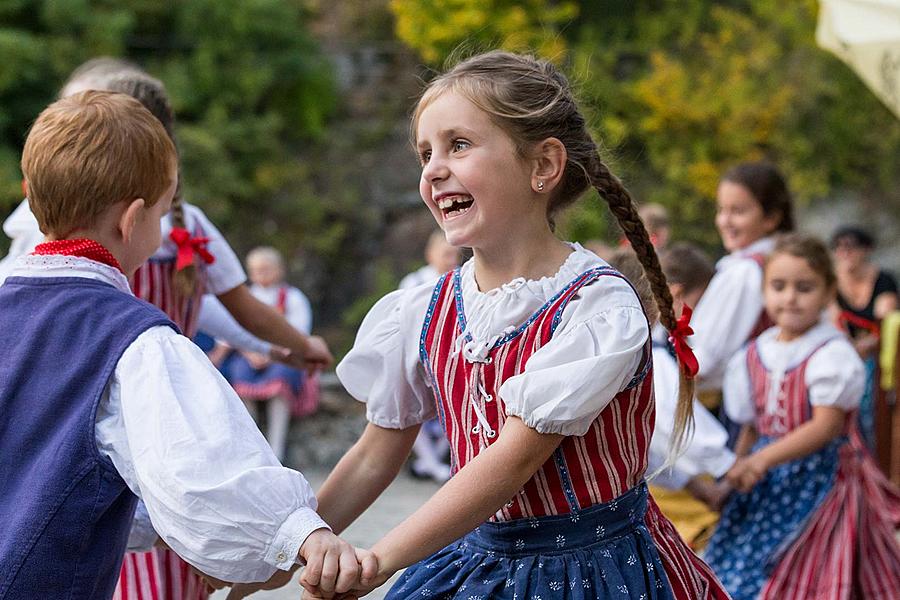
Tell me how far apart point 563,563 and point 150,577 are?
1177 millimetres

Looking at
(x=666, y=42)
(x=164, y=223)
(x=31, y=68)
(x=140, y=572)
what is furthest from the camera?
(x=666, y=42)

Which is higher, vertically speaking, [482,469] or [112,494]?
[482,469]

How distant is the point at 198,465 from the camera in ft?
6.43

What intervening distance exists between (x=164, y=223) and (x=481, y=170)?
123 cm

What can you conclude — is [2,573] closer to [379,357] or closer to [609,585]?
[379,357]

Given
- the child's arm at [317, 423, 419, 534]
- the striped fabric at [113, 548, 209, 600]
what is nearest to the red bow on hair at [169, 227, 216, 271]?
the striped fabric at [113, 548, 209, 600]

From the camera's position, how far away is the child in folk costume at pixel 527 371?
2.09m

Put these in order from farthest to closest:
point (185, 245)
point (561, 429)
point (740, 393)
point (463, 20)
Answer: point (463, 20), point (740, 393), point (185, 245), point (561, 429)

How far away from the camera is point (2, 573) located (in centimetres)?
202

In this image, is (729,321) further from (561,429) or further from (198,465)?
(198,465)

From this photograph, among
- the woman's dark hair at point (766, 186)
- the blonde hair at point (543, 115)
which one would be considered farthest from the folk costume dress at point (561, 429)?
the woman's dark hair at point (766, 186)

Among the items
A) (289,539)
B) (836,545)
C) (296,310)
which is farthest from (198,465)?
(296,310)

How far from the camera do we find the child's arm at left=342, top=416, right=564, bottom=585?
2.08 metres

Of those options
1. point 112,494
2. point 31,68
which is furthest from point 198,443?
point 31,68
